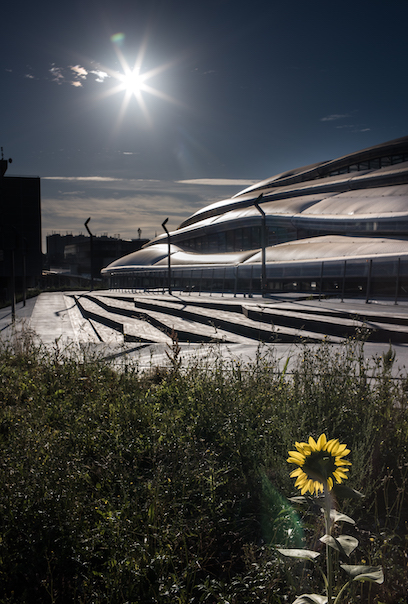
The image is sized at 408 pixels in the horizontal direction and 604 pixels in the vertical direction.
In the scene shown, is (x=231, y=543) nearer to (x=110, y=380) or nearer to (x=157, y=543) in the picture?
(x=157, y=543)

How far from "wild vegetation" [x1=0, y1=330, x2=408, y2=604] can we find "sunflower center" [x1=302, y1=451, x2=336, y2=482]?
1061 mm

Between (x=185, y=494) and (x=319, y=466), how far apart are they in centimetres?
209

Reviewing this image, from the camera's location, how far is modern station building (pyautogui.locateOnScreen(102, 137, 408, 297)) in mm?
26828

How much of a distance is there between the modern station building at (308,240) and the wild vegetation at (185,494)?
682 inches

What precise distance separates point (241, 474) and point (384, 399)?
1.84 metres

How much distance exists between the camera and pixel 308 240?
119 feet

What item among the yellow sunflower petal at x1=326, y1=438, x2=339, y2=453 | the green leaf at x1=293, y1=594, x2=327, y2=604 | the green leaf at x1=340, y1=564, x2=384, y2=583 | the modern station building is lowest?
the green leaf at x1=293, y1=594, x2=327, y2=604

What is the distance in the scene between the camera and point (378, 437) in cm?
394

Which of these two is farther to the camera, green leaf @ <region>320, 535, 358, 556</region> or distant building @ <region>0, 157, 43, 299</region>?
distant building @ <region>0, 157, 43, 299</region>

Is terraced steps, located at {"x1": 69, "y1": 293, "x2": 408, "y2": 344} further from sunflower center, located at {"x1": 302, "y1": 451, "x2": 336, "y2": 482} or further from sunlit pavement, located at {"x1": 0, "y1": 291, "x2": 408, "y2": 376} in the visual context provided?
sunflower center, located at {"x1": 302, "y1": 451, "x2": 336, "y2": 482}

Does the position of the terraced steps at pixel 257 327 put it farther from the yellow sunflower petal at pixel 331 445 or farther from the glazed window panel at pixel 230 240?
the glazed window panel at pixel 230 240

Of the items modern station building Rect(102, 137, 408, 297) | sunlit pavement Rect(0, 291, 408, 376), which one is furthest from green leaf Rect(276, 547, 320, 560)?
modern station building Rect(102, 137, 408, 297)

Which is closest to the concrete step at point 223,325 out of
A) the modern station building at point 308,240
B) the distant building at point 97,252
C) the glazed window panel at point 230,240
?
the modern station building at point 308,240

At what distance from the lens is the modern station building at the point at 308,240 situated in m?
26.8
